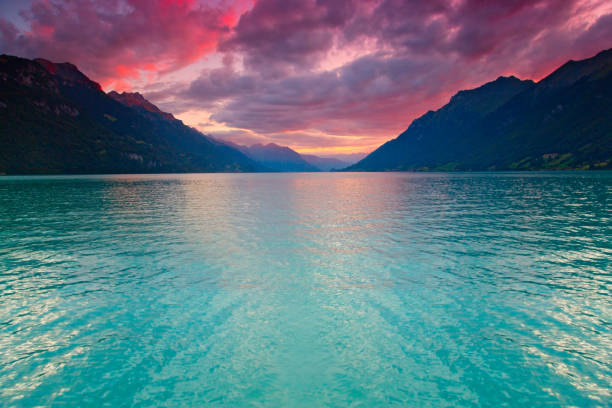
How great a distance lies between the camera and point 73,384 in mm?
11484

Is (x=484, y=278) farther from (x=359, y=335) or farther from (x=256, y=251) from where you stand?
(x=256, y=251)

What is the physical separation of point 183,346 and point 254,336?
3.24 meters

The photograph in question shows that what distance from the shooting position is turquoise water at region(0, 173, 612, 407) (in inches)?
440

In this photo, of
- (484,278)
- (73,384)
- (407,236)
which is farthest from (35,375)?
(407,236)

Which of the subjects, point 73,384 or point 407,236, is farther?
point 407,236

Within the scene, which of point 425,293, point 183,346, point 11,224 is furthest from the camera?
point 11,224

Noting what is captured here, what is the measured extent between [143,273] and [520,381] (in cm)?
2439

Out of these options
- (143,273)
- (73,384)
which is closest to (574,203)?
(143,273)

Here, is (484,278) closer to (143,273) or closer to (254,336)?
(254,336)

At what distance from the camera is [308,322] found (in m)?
16.5

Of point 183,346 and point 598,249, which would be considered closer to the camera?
point 183,346

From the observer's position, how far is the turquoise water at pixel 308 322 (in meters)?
11.2

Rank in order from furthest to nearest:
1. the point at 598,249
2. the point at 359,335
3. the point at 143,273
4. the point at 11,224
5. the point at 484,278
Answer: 1. the point at 11,224
2. the point at 598,249
3. the point at 143,273
4. the point at 484,278
5. the point at 359,335

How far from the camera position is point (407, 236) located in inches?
1481
